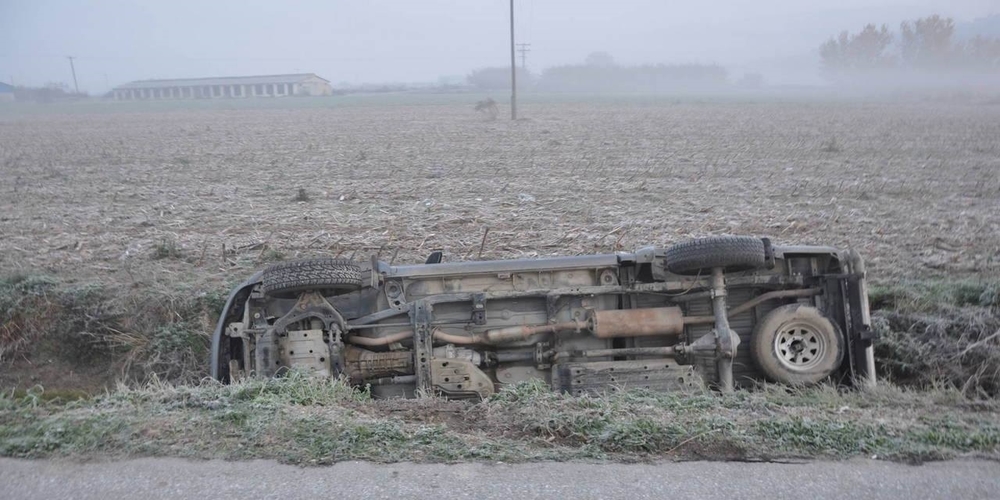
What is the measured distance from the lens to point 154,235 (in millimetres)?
11922

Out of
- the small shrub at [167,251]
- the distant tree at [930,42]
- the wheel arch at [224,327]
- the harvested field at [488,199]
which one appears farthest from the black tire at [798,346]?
the distant tree at [930,42]

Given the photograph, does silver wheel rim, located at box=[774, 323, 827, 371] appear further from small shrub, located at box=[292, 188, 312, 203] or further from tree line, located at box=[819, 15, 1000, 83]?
tree line, located at box=[819, 15, 1000, 83]

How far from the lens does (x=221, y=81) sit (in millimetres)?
98938

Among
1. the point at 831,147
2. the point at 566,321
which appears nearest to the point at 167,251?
the point at 566,321

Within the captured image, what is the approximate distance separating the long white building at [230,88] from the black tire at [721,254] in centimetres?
9255

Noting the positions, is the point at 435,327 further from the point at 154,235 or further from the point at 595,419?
the point at 154,235

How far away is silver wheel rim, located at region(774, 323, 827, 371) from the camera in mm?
6934

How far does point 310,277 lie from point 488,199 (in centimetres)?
798

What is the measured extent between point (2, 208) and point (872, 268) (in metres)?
14.3

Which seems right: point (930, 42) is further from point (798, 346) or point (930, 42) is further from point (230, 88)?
point (798, 346)

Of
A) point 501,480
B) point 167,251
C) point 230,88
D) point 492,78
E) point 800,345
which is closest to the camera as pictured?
point 501,480

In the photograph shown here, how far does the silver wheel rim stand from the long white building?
92749mm

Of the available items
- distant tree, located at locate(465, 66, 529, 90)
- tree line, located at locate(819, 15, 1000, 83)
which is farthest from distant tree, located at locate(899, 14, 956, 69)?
distant tree, located at locate(465, 66, 529, 90)

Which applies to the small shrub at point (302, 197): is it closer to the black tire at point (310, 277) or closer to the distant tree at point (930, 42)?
the black tire at point (310, 277)
